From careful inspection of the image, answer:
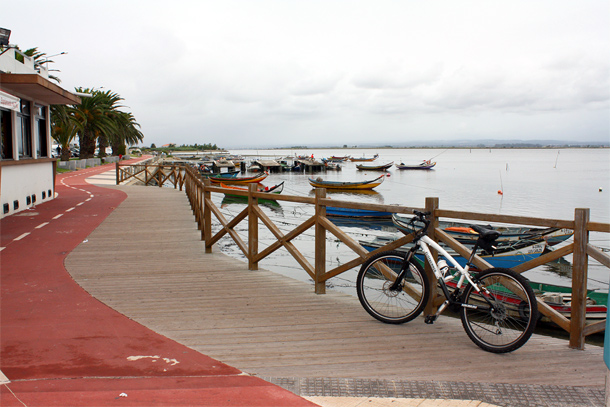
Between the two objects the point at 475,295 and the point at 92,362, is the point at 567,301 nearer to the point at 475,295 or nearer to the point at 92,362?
the point at 475,295

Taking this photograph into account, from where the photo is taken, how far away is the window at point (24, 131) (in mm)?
16284

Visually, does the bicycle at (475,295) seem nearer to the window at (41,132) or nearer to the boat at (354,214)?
the window at (41,132)

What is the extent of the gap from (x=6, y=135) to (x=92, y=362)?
44.7ft

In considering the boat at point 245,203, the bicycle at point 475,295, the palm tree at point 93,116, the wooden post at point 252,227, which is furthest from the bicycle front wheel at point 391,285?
the palm tree at point 93,116

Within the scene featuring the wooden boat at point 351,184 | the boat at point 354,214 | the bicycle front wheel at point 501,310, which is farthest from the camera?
the wooden boat at point 351,184

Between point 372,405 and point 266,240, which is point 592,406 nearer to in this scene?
point 372,405

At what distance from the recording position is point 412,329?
5.14m

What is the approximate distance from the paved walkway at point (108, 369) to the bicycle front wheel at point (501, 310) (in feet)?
2.34

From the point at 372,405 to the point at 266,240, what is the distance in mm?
17141

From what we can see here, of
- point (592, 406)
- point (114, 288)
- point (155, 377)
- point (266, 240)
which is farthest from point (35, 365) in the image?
point (266, 240)

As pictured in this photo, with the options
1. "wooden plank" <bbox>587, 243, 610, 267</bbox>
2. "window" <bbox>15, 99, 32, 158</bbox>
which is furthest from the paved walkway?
"window" <bbox>15, 99, 32, 158</bbox>

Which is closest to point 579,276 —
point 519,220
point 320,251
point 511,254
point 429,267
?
point 519,220

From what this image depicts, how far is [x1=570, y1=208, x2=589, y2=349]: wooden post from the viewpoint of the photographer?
14.4 feet

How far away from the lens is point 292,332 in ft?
16.7
